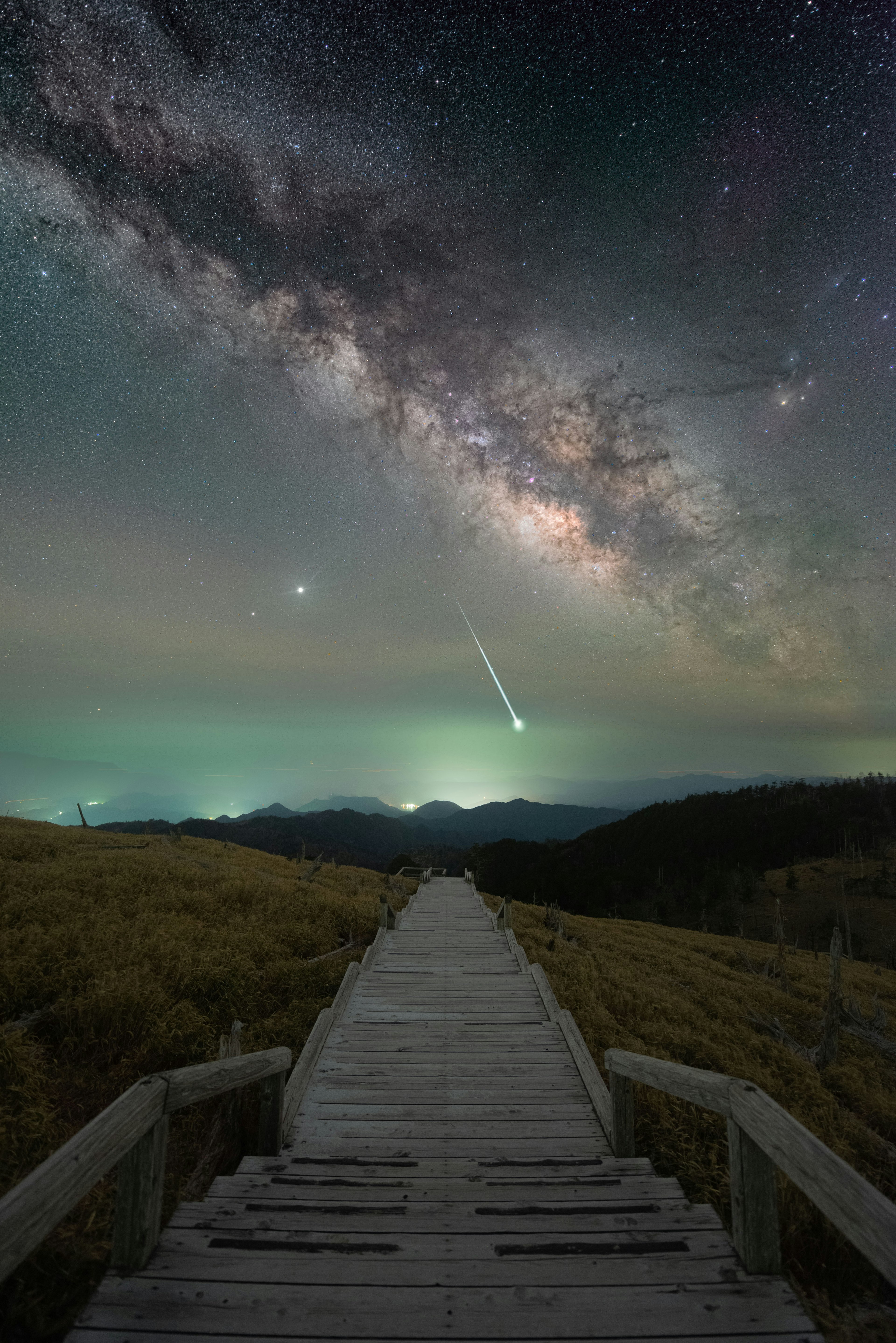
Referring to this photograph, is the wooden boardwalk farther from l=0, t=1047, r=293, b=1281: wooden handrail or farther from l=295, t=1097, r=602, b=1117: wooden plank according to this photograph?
l=0, t=1047, r=293, b=1281: wooden handrail

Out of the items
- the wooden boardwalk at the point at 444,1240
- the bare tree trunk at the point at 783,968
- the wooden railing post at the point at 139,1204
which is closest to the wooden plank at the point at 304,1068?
the wooden boardwalk at the point at 444,1240

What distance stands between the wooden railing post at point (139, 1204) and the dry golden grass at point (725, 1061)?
14.8 feet

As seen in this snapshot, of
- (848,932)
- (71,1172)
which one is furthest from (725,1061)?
(848,932)

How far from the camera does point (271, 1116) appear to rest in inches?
182

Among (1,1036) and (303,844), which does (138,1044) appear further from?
(303,844)

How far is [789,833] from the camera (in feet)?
427

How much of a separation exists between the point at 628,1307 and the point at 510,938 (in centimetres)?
980

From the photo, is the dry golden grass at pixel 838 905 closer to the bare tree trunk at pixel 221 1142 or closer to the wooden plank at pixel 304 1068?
the wooden plank at pixel 304 1068

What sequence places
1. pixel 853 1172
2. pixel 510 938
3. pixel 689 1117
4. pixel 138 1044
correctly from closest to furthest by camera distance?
1. pixel 853 1172
2. pixel 689 1117
3. pixel 138 1044
4. pixel 510 938

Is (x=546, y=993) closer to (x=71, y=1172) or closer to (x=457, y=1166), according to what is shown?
(x=457, y=1166)

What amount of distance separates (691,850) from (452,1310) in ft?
509

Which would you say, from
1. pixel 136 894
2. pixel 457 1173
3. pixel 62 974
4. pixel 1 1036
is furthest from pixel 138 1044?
pixel 136 894

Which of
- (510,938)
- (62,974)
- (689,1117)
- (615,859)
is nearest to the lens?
(689,1117)

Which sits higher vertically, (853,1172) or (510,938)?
(853,1172)
